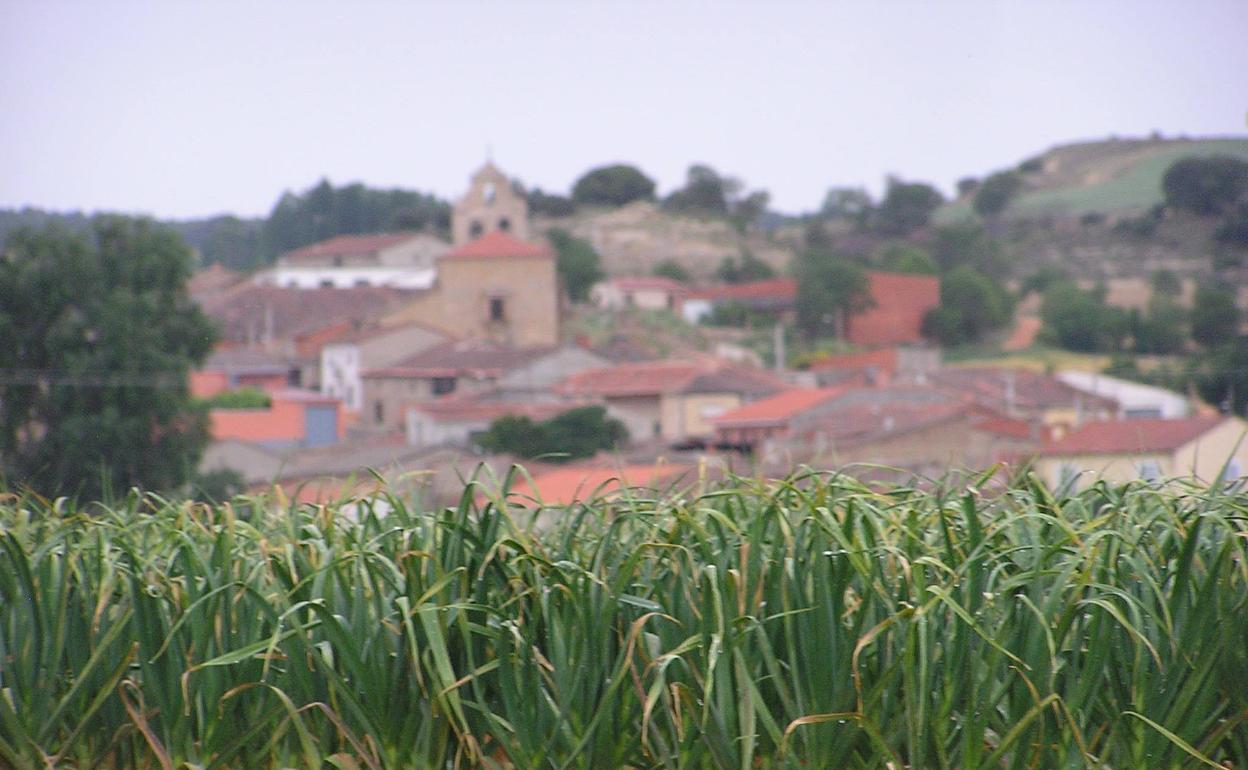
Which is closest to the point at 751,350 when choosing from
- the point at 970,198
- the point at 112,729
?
the point at 970,198

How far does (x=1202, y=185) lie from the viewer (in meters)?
69.9

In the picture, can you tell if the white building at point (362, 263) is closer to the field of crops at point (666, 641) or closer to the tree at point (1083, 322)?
the tree at point (1083, 322)

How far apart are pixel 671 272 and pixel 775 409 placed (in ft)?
180

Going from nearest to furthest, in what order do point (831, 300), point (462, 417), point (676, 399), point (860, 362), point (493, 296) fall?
1. point (462, 417)
2. point (676, 399)
3. point (860, 362)
4. point (493, 296)
5. point (831, 300)

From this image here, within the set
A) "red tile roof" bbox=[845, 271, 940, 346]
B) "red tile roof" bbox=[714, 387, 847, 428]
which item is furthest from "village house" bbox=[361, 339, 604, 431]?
"red tile roof" bbox=[845, 271, 940, 346]

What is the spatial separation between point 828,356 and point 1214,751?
61.9 meters

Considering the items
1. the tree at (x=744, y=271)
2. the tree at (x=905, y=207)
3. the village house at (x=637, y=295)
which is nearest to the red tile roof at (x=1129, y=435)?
the village house at (x=637, y=295)

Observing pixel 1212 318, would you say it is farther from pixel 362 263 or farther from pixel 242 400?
pixel 362 263

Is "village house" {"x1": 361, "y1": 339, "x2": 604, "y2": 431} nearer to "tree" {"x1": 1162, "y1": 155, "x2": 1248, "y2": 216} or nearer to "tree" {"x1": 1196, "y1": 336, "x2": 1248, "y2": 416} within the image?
"tree" {"x1": 1196, "y1": 336, "x2": 1248, "y2": 416}

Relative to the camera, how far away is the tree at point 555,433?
3538 centimetres

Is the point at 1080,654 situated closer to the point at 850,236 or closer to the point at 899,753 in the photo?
the point at 899,753

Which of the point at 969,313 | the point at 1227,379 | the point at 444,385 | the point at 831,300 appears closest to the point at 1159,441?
the point at 1227,379

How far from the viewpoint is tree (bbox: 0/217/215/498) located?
30062 millimetres

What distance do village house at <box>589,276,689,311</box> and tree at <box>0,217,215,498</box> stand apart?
140 ft
